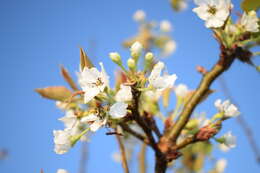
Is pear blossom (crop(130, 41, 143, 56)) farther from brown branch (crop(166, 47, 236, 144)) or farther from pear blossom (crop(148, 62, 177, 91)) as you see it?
brown branch (crop(166, 47, 236, 144))

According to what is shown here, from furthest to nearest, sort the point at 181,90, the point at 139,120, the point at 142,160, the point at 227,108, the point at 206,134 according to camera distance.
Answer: the point at 142,160 < the point at 181,90 < the point at 227,108 < the point at 206,134 < the point at 139,120

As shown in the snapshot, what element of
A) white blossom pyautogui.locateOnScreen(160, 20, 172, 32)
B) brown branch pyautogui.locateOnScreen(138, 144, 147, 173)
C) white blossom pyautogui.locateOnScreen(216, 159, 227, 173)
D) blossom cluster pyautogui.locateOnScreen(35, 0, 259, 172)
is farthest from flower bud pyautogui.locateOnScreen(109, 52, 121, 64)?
white blossom pyautogui.locateOnScreen(160, 20, 172, 32)

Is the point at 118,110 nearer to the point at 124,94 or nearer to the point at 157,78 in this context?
the point at 124,94

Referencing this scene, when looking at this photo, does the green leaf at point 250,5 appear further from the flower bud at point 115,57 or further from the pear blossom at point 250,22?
the flower bud at point 115,57

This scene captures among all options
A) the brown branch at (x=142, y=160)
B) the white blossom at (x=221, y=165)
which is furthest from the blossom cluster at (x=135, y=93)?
the white blossom at (x=221, y=165)

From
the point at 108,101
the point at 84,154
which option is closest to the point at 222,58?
the point at 108,101

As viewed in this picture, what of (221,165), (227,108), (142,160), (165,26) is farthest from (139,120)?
(165,26)

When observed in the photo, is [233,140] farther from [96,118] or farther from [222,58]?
[96,118]
